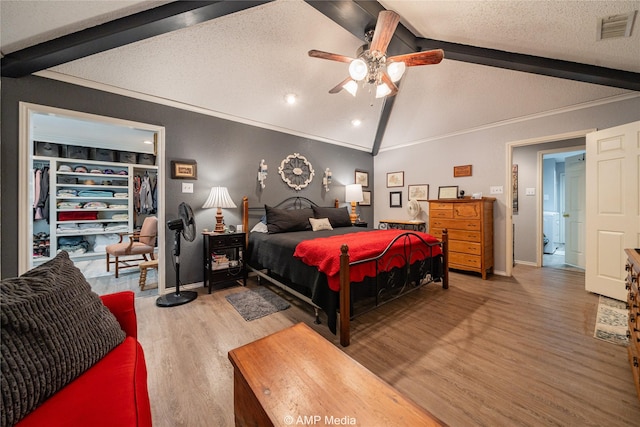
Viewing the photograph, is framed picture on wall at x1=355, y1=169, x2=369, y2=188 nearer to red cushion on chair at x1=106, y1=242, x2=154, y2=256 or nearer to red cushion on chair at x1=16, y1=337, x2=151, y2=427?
red cushion on chair at x1=106, y1=242, x2=154, y2=256

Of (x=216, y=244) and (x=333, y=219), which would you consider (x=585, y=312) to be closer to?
(x=333, y=219)

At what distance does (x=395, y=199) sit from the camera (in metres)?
5.23

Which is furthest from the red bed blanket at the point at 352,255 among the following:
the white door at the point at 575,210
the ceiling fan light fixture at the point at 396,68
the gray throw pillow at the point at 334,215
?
the white door at the point at 575,210

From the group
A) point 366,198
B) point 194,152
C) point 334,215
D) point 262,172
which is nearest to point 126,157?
point 194,152

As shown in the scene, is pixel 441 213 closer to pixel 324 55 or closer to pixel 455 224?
pixel 455 224

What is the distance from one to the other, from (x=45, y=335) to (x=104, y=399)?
31 cm

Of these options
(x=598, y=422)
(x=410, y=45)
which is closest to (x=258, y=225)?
(x=410, y=45)

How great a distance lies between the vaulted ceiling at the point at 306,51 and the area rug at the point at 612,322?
240cm

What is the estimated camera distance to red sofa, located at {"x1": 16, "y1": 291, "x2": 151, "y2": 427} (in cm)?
74

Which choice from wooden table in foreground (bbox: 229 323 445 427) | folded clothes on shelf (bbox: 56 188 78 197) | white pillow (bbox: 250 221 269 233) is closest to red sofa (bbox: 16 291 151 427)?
wooden table in foreground (bbox: 229 323 445 427)

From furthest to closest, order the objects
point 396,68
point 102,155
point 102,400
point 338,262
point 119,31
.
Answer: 1. point 102,155
2. point 396,68
3. point 338,262
4. point 119,31
5. point 102,400

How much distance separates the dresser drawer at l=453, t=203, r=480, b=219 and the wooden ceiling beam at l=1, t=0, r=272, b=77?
3.71m

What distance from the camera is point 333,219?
4.13m

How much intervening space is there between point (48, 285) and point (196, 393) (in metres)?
1.05
